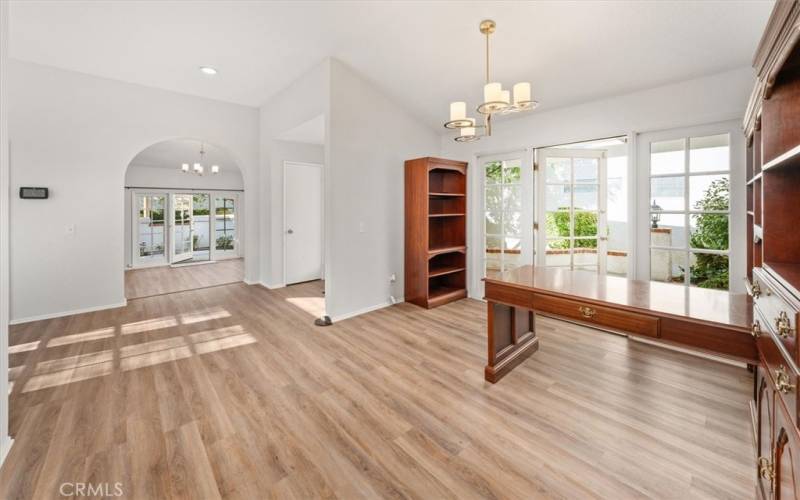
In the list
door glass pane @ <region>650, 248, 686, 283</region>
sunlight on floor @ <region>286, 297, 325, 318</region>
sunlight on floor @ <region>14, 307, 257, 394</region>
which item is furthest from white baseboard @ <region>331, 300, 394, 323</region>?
door glass pane @ <region>650, 248, 686, 283</region>

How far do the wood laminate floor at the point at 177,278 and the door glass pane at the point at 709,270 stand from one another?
6.45 meters

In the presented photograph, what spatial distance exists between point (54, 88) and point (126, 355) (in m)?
3.30

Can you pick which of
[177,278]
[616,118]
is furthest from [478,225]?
[177,278]

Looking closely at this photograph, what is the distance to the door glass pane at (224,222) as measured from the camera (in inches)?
352

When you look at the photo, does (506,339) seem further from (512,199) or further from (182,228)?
(182,228)

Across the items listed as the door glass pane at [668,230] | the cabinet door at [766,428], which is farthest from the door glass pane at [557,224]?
the cabinet door at [766,428]

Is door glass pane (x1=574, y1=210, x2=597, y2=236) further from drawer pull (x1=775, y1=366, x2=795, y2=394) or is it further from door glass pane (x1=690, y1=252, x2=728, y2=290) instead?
drawer pull (x1=775, y1=366, x2=795, y2=394)

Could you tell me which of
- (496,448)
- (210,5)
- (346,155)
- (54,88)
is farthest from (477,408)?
(54,88)

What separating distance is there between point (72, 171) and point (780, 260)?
6105 mm

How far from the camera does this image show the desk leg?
8.14 feet

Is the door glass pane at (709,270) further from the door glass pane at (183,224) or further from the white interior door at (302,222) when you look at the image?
the door glass pane at (183,224)

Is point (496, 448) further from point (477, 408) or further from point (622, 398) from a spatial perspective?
point (622, 398)

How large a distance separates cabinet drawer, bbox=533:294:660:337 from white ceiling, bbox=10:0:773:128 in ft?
7.28

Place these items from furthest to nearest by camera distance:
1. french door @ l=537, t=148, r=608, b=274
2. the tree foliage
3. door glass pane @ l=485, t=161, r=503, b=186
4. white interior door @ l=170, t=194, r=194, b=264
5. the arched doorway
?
1. white interior door @ l=170, t=194, r=194, b=264
2. the arched doorway
3. door glass pane @ l=485, t=161, r=503, b=186
4. french door @ l=537, t=148, r=608, b=274
5. the tree foliage
